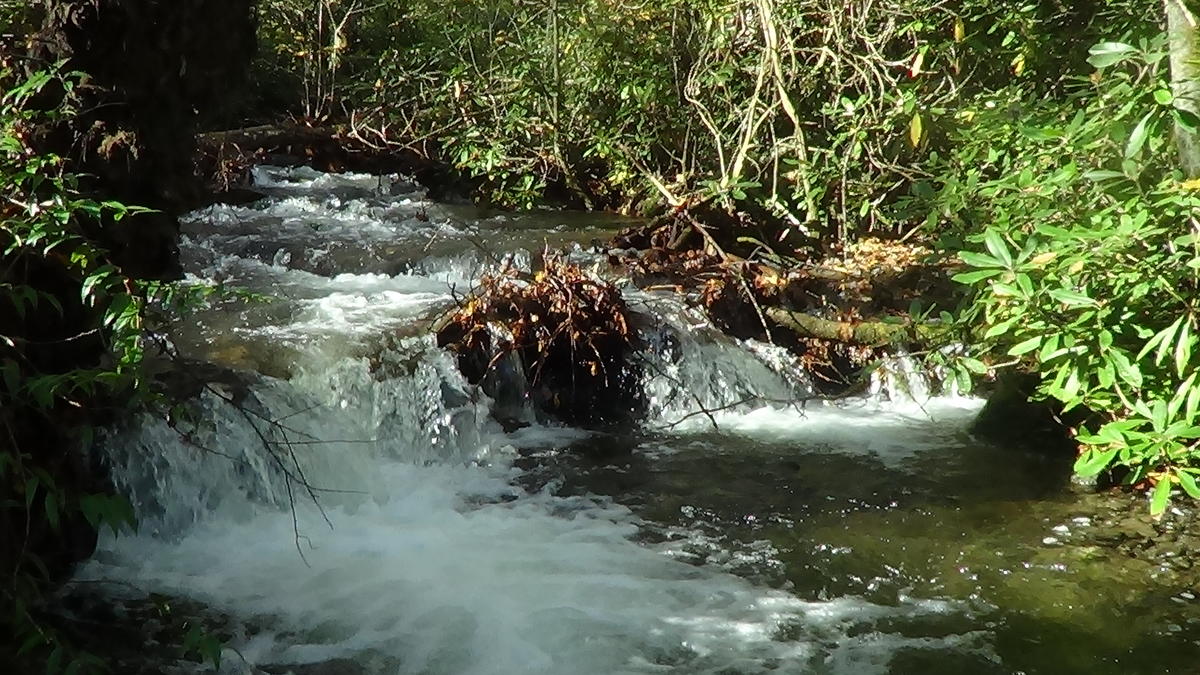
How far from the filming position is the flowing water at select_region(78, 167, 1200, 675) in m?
3.77

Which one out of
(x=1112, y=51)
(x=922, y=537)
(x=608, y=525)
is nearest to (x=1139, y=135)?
(x=1112, y=51)

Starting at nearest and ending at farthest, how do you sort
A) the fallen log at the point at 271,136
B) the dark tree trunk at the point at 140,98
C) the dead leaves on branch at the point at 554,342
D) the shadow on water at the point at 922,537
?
the shadow on water at the point at 922,537 < the dark tree trunk at the point at 140,98 < the dead leaves on branch at the point at 554,342 < the fallen log at the point at 271,136

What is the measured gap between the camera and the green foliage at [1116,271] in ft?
12.3

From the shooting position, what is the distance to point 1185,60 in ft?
12.3

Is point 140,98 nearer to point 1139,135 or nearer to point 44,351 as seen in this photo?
point 44,351

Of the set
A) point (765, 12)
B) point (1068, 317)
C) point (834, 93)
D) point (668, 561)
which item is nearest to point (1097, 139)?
point (1068, 317)

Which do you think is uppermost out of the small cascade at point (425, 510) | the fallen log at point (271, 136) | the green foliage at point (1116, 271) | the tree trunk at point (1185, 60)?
the tree trunk at point (1185, 60)

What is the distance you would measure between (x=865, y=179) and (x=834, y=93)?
916 millimetres

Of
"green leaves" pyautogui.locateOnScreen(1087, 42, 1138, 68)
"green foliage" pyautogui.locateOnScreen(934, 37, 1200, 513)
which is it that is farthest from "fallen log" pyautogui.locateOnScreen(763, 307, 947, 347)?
"green leaves" pyautogui.locateOnScreen(1087, 42, 1138, 68)

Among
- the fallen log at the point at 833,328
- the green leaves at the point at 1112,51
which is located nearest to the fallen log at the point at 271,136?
the fallen log at the point at 833,328

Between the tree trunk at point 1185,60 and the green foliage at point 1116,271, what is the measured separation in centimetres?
7

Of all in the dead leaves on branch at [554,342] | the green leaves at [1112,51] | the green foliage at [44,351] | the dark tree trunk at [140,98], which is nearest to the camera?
the green foliage at [44,351]

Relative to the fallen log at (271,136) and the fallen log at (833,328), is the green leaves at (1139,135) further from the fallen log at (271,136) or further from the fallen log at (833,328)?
the fallen log at (271,136)

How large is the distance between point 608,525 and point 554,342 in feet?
6.18
